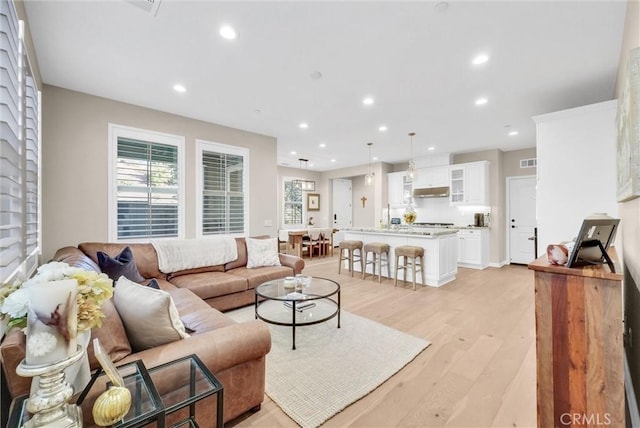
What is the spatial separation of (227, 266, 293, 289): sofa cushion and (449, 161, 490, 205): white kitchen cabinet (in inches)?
193

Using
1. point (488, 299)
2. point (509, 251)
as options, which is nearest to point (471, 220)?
point (509, 251)

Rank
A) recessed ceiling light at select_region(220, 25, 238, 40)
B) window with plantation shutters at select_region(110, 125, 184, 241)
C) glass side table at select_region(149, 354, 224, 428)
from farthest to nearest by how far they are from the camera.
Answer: window with plantation shutters at select_region(110, 125, 184, 241), recessed ceiling light at select_region(220, 25, 238, 40), glass side table at select_region(149, 354, 224, 428)

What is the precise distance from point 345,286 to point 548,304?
11.1 ft

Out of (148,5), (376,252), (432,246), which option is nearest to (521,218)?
(432,246)

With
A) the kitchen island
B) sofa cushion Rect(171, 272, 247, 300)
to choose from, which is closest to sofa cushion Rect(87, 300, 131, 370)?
sofa cushion Rect(171, 272, 247, 300)

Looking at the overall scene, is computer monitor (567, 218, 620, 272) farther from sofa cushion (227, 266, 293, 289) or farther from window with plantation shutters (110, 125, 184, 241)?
window with plantation shutters (110, 125, 184, 241)

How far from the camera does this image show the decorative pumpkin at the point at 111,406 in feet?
3.18

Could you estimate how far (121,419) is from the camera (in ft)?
3.33

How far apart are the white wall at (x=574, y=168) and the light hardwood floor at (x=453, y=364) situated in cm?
112

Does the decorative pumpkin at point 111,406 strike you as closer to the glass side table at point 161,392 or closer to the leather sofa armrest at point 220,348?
the glass side table at point 161,392

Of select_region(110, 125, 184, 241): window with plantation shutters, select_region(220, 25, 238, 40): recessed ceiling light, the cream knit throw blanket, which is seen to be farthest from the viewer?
select_region(110, 125, 184, 241): window with plantation shutters

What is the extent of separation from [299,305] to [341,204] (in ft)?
21.9

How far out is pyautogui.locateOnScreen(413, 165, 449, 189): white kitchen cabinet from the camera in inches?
272

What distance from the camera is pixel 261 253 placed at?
416cm
